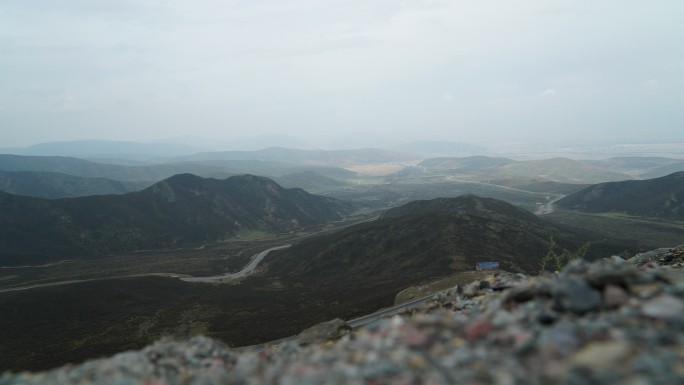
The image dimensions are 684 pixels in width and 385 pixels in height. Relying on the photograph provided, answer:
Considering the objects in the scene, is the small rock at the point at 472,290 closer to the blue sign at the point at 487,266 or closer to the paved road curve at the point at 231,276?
the blue sign at the point at 487,266

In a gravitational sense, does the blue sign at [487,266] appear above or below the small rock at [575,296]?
below

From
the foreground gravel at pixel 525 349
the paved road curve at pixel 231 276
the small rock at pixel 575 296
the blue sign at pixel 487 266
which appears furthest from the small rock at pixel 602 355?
the paved road curve at pixel 231 276


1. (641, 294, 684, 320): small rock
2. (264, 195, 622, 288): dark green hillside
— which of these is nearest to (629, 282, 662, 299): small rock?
(641, 294, 684, 320): small rock

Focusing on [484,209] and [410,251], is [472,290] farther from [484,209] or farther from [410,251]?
[484,209]

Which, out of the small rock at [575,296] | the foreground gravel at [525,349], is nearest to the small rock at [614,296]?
the foreground gravel at [525,349]

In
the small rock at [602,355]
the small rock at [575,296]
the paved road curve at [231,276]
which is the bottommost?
the paved road curve at [231,276]

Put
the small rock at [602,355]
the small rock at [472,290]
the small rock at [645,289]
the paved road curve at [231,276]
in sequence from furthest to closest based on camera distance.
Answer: the paved road curve at [231,276] < the small rock at [472,290] < the small rock at [645,289] < the small rock at [602,355]

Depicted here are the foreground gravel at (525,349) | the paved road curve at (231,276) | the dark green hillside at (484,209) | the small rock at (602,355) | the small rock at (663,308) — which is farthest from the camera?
the dark green hillside at (484,209)

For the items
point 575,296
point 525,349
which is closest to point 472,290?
point 575,296

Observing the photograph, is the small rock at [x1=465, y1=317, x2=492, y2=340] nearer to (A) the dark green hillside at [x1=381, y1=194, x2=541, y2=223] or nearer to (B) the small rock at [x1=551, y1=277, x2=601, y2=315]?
(B) the small rock at [x1=551, y1=277, x2=601, y2=315]

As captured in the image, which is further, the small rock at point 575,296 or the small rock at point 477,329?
the small rock at point 575,296

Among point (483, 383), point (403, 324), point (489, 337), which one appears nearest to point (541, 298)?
point (489, 337)
